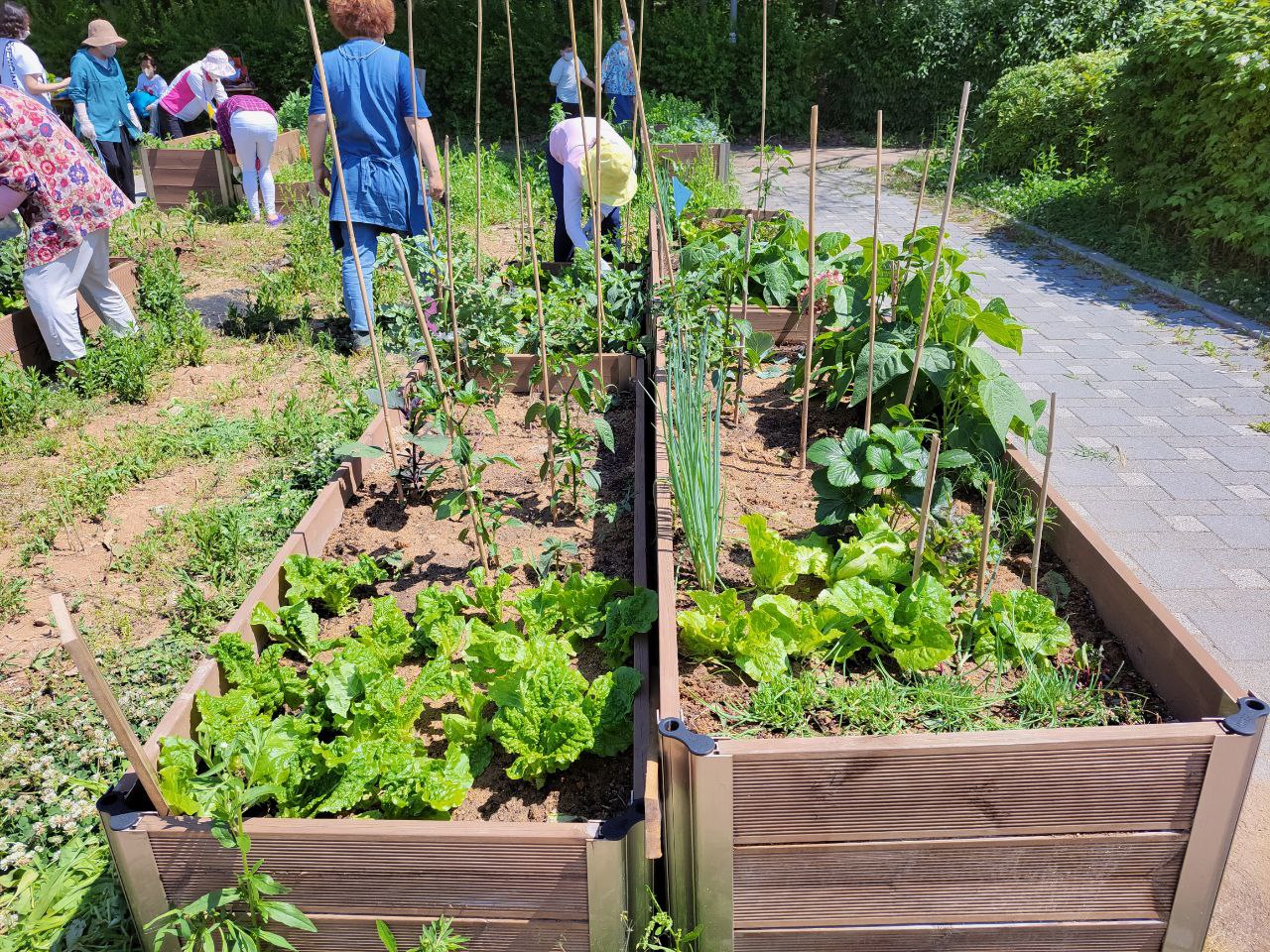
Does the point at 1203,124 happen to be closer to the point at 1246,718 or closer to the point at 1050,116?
the point at 1050,116

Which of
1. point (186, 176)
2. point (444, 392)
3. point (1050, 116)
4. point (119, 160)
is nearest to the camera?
point (444, 392)

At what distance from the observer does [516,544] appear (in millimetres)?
3070

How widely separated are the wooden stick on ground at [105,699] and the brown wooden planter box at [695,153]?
589 cm

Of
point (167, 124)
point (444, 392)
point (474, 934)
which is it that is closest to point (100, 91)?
point (167, 124)

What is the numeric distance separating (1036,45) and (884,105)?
231 centimetres

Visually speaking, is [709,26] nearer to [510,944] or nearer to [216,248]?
[216,248]

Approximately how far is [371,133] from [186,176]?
491 centimetres

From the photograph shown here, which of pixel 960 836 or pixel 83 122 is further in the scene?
pixel 83 122

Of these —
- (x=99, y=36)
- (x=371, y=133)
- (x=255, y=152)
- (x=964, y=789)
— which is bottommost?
(x=964, y=789)

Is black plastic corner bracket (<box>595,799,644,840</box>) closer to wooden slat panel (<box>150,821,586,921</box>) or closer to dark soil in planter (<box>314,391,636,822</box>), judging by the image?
wooden slat panel (<box>150,821,586,921</box>)

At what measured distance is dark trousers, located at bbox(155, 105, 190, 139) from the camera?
1043 cm

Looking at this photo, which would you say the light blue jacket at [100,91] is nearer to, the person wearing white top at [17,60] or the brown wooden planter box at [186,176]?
the brown wooden planter box at [186,176]

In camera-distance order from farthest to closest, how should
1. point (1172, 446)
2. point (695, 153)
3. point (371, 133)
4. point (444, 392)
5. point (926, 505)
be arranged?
point (695, 153), point (371, 133), point (1172, 446), point (444, 392), point (926, 505)

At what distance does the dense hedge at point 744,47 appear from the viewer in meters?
13.3
